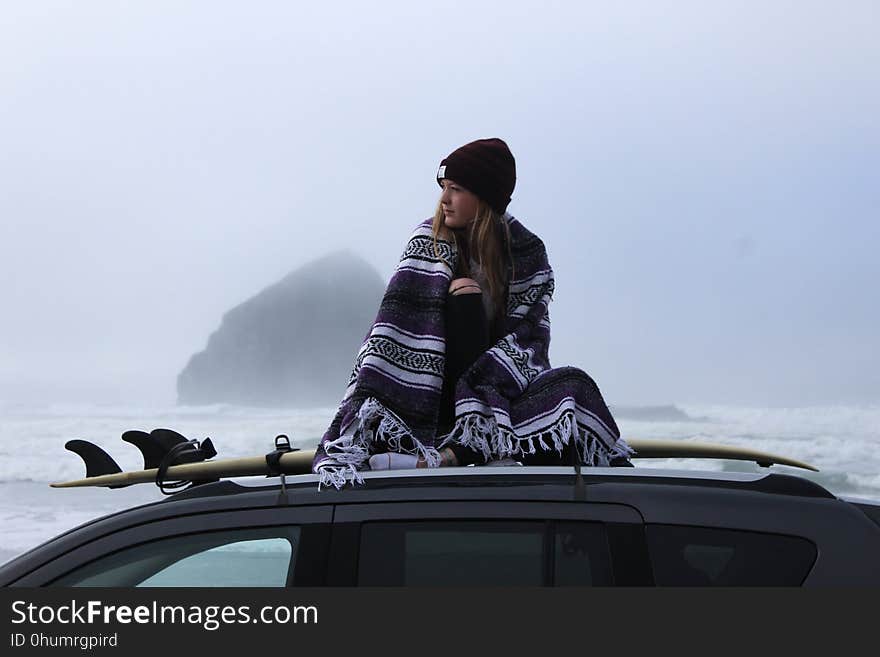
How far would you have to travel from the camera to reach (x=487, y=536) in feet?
7.66

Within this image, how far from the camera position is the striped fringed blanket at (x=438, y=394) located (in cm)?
303

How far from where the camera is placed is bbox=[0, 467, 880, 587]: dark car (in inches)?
88.9

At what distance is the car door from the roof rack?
0.64 meters

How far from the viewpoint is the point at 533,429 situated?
9.95ft

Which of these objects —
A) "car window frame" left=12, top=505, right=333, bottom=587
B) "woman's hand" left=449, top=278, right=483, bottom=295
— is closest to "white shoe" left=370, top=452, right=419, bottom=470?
"car window frame" left=12, top=505, right=333, bottom=587

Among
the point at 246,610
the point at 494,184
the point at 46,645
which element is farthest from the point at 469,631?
the point at 494,184

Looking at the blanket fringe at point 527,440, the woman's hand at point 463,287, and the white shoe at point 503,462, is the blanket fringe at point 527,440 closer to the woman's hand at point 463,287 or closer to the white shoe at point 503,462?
the white shoe at point 503,462

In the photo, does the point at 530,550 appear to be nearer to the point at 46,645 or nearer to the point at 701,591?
the point at 701,591

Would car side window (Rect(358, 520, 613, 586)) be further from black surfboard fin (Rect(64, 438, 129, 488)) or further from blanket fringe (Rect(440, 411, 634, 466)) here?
black surfboard fin (Rect(64, 438, 129, 488))

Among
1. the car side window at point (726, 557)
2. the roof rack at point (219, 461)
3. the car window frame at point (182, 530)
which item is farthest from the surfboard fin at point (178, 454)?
the car side window at point (726, 557)

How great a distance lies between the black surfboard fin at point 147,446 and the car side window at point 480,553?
993 mm

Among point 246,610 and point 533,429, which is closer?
point 246,610

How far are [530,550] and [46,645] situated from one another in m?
1.06

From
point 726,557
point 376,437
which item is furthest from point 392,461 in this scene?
point 726,557
